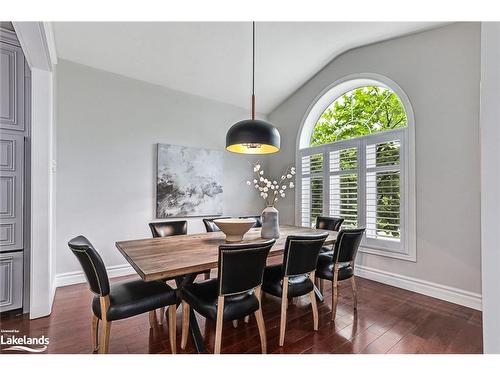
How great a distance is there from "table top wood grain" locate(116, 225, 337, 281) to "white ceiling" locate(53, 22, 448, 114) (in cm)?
249

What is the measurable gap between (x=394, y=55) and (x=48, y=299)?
195 inches

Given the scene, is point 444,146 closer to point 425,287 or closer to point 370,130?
Answer: point 370,130

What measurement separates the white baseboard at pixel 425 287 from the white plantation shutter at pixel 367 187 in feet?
0.96

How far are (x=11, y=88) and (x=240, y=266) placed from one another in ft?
9.24

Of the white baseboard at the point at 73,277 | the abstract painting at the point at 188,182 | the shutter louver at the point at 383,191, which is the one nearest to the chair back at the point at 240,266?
the shutter louver at the point at 383,191

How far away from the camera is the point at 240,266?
5.38ft

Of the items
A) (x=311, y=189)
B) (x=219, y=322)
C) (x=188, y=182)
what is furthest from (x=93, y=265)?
(x=311, y=189)

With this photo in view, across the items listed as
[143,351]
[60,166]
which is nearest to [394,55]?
[143,351]

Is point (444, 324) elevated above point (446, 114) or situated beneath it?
situated beneath

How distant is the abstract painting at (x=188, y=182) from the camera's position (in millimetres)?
3920

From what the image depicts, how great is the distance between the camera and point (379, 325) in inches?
89.4

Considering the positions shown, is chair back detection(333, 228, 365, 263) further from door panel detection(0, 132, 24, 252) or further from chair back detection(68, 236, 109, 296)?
door panel detection(0, 132, 24, 252)

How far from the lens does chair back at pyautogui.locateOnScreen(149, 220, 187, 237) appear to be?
9.55 ft

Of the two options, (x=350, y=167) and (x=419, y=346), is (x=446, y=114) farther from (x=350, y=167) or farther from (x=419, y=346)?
(x=419, y=346)
